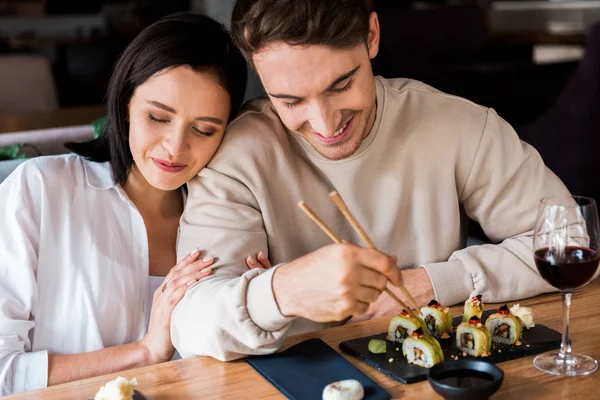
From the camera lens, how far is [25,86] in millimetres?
4422

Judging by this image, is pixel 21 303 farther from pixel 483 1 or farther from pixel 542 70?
pixel 483 1

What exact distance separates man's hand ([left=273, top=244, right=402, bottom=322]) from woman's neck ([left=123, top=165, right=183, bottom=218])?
0.68 meters

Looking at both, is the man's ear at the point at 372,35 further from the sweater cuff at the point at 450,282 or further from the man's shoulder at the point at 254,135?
the sweater cuff at the point at 450,282

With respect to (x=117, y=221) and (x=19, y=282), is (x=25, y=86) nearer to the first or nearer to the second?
(x=117, y=221)

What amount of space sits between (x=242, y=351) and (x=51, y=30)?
17.6 feet

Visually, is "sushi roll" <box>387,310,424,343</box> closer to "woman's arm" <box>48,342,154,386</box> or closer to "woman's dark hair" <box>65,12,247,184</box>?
"woman's arm" <box>48,342,154,386</box>

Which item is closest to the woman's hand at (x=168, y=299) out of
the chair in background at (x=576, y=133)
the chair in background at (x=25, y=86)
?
the chair in background at (x=576, y=133)

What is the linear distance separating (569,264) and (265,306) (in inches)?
20.0

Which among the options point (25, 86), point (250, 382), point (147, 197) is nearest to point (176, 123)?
point (147, 197)

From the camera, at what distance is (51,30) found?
6363 mm

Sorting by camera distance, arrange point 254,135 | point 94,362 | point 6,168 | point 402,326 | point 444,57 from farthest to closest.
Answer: point 444,57, point 6,168, point 254,135, point 94,362, point 402,326

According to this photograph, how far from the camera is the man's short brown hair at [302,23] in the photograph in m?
1.70

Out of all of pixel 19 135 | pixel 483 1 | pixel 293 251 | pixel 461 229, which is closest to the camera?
pixel 293 251

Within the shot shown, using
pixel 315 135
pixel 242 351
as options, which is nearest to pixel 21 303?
pixel 242 351
